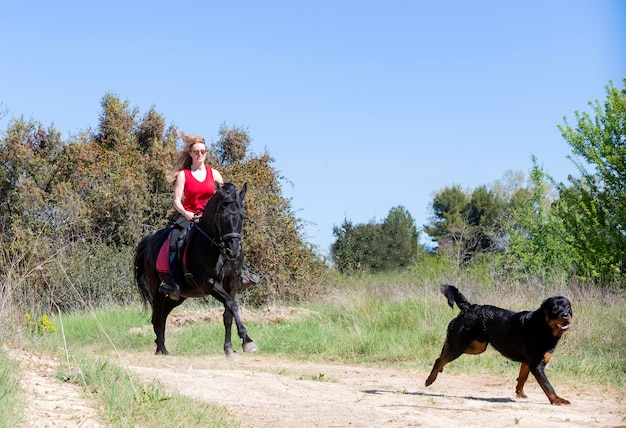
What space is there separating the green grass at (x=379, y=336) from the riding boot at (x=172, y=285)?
1109 millimetres

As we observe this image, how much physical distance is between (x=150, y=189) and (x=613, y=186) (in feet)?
49.2

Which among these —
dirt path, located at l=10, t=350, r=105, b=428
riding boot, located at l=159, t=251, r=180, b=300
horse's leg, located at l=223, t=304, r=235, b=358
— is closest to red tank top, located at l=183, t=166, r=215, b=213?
riding boot, located at l=159, t=251, r=180, b=300

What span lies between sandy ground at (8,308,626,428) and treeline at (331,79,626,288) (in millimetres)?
6672

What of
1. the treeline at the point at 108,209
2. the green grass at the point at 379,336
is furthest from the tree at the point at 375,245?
the green grass at the point at 379,336

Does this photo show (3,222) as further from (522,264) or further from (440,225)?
(440,225)

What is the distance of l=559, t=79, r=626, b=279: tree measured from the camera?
74.1 ft

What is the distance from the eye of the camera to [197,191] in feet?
40.9

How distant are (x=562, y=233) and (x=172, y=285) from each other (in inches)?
756

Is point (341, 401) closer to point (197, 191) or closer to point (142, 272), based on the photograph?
point (197, 191)

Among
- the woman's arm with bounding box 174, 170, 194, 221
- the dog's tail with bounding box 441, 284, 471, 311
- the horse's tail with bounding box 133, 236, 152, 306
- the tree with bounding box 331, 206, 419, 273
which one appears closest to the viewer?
the dog's tail with bounding box 441, 284, 471, 311

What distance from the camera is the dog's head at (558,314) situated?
8125 mm

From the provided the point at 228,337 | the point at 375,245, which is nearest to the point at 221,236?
the point at 228,337

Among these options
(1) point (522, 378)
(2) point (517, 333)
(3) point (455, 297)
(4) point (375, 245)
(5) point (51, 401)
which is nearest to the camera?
(5) point (51, 401)

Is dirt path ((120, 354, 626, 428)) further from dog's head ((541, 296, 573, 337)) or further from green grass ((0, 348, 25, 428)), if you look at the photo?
green grass ((0, 348, 25, 428))
